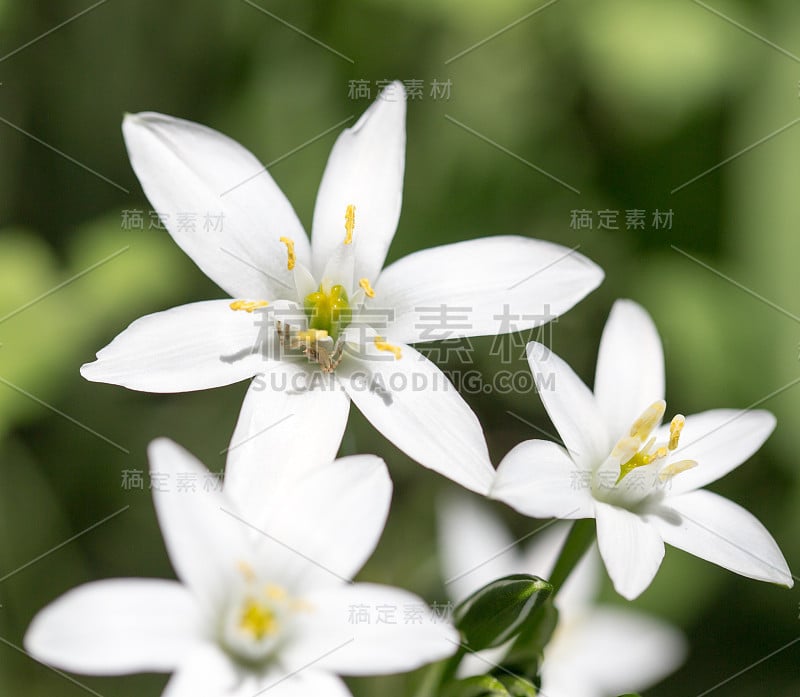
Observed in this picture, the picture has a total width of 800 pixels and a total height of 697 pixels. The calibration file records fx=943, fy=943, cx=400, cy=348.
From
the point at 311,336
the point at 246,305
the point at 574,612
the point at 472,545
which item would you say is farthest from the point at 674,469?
the point at 472,545

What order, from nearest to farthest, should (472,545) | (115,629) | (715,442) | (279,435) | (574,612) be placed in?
(115,629)
(279,435)
(715,442)
(574,612)
(472,545)

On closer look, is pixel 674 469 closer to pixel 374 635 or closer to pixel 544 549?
pixel 374 635

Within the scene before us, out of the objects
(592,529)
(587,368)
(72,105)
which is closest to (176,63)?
(72,105)

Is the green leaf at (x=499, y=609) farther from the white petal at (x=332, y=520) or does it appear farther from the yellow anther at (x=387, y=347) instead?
the yellow anther at (x=387, y=347)

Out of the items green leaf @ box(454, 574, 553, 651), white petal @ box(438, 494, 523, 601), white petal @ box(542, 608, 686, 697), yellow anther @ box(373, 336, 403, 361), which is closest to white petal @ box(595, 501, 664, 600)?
green leaf @ box(454, 574, 553, 651)

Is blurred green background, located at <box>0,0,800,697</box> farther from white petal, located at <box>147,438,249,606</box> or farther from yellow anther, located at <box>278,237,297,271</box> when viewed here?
white petal, located at <box>147,438,249,606</box>

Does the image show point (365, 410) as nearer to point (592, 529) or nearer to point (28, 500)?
point (592, 529)
